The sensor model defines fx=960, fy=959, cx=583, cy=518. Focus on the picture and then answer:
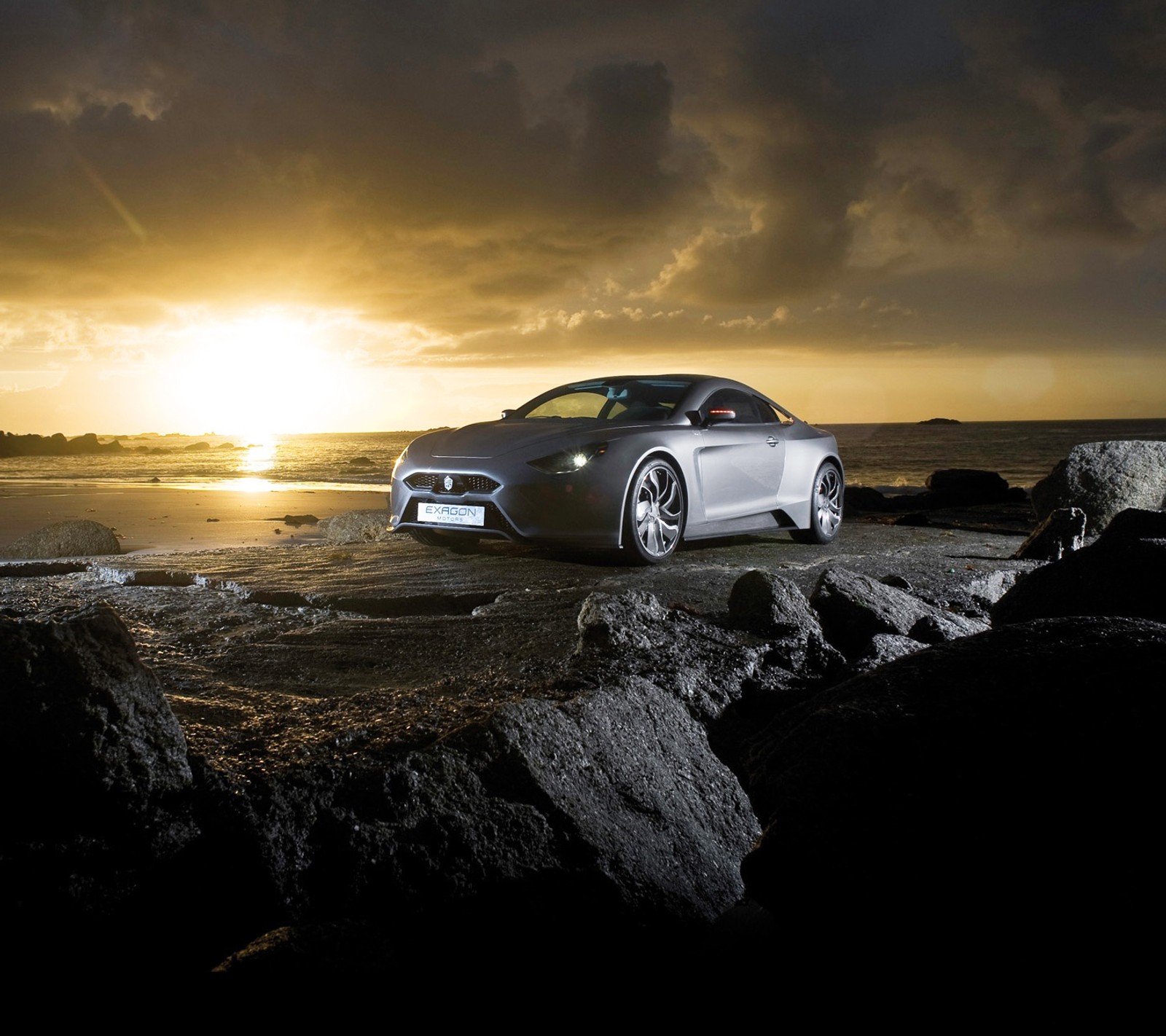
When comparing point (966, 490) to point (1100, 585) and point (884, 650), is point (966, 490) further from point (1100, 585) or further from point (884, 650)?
point (884, 650)

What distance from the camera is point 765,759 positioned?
7.83 feet

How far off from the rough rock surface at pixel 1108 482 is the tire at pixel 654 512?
4.49m

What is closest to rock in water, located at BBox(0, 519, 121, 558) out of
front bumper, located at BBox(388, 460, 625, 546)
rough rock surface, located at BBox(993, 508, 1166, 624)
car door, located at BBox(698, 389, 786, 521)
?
front bumper, located at BBox(388, 460, 625, 546)

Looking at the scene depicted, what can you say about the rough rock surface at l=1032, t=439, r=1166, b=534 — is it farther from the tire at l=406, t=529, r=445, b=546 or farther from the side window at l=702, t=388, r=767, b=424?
the tire at l=406, t=529, r=445, b=546

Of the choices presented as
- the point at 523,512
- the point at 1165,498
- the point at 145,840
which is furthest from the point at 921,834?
the point at 1165,498

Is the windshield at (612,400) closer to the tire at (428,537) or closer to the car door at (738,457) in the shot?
the car door at (738,457)

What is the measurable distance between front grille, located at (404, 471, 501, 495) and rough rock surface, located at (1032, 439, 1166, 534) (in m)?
5.77

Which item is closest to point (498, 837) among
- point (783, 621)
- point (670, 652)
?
point (670, 652)

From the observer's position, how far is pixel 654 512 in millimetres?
6504

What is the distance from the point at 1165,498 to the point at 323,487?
1365 centimetres

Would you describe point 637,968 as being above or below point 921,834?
below

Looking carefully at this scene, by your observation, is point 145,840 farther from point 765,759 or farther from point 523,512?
point 523,512

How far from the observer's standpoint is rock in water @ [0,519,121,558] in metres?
7.19

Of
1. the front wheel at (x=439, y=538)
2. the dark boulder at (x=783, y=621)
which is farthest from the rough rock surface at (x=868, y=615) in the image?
the front wheel at (x=439, y=538)
